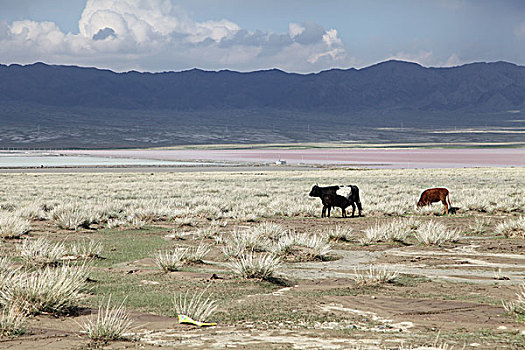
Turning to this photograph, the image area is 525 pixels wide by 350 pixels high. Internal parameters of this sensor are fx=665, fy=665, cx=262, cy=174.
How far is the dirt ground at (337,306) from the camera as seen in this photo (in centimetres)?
636

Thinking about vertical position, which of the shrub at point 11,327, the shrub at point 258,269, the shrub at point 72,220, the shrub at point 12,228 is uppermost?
the shrub at point 11,327

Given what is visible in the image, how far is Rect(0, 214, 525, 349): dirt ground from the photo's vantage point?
6.36m

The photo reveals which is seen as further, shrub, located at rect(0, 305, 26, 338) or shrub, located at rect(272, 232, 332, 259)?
shrub, located at rect(272, 232, 332, 259)

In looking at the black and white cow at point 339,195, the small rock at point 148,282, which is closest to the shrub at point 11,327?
the small rock at point 148,282

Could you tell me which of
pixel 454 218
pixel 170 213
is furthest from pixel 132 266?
pixel 454 218

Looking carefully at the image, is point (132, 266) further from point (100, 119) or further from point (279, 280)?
point (100, 119)

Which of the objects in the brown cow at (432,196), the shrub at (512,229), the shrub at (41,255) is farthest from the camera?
the brown cow at (432,196)

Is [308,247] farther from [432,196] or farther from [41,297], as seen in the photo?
[432,196]

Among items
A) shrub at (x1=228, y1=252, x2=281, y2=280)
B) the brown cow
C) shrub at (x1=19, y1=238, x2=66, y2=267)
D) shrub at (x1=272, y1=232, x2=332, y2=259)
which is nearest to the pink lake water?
the brown cow

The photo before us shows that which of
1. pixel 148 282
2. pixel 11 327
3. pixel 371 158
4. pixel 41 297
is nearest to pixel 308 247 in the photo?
pixel 148 282

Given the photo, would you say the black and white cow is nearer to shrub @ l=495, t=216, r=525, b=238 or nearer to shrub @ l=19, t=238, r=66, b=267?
shrub @ l=495, t=216, r=525, b=238

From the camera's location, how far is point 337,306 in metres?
8.15

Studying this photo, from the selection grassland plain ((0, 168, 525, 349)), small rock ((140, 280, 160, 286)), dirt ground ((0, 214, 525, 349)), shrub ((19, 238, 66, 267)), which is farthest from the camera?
shrub ((19, 238, 66, 267))

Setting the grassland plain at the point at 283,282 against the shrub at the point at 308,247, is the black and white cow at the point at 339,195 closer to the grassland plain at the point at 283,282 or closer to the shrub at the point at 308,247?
the grassland plain at the point at 283,282
